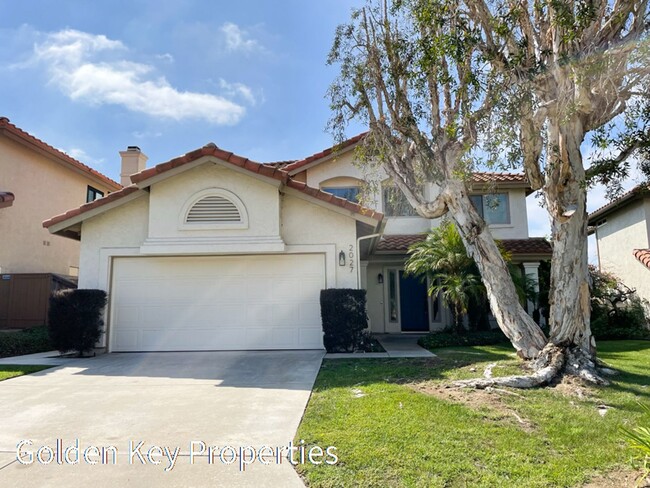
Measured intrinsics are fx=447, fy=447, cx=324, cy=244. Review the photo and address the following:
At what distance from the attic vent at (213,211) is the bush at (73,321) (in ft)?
10.0

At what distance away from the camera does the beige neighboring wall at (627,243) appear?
15.4 m

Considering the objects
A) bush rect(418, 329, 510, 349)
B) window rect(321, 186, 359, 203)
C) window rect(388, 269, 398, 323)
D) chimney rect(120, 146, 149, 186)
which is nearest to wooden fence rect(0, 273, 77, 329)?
chimney rect(120, 146, 149, 186)

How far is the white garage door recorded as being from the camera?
1114 centimetres

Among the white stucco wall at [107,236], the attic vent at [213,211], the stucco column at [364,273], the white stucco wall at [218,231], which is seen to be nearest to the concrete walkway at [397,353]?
the white stucco wall at [218,231]

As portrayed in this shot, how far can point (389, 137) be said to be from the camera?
932cm

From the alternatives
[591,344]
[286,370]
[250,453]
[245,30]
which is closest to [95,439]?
[250,453]

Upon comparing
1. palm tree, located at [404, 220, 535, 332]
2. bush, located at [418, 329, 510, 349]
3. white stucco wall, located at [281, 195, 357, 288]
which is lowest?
bush, located at [418, 329, 510, 349]

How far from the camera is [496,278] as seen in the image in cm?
785

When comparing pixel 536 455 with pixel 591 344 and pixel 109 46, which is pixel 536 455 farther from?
pixel 109 46

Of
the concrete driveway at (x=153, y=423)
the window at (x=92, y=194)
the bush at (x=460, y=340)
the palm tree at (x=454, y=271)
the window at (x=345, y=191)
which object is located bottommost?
the concrete driveway at (x=153, y=423)

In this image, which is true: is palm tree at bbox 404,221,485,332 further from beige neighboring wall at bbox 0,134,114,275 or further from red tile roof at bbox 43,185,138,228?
beige neighboring wall at bbox 0,134,114,275

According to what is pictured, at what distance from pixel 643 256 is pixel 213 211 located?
546 inches

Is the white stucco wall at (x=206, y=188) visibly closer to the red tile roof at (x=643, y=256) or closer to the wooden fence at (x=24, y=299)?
the wooden fence at (x=24, y=299)

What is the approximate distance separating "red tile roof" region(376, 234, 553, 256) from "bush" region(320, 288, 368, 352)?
4725mm
